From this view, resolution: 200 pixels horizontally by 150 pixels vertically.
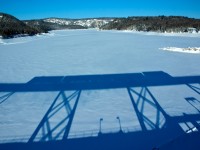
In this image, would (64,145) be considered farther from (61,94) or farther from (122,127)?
(61,94)

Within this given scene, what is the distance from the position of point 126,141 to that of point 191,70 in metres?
6.53

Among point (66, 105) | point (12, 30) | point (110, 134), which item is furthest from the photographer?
point (12, 30)

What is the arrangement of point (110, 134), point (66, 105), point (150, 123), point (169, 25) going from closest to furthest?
point (110, 134) < point (150, 123) < point (66, 105) < point (169, 25)

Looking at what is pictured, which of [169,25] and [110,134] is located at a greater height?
[110,134]

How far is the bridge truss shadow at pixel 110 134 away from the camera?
12.8 feet

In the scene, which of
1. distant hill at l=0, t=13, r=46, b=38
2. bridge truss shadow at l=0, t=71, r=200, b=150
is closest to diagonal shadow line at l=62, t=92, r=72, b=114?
bridge truss shadow at l=0, t=71, r=200, b=150

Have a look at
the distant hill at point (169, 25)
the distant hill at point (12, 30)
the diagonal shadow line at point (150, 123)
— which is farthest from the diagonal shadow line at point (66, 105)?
the distant hill at point (169, 25)

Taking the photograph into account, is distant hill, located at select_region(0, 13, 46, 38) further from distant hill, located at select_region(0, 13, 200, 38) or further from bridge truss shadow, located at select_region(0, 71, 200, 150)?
bridge truss shadow, located at select_region(0, 71, 200, 150)

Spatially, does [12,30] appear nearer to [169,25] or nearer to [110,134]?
[169,25]

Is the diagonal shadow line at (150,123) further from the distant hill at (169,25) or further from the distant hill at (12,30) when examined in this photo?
the distant hill at (169,25)

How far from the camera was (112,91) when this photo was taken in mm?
6824

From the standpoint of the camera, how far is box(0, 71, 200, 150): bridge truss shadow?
3889 mm

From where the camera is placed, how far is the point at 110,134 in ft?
13.7

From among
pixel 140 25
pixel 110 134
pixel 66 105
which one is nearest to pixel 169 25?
pixel 140 25
